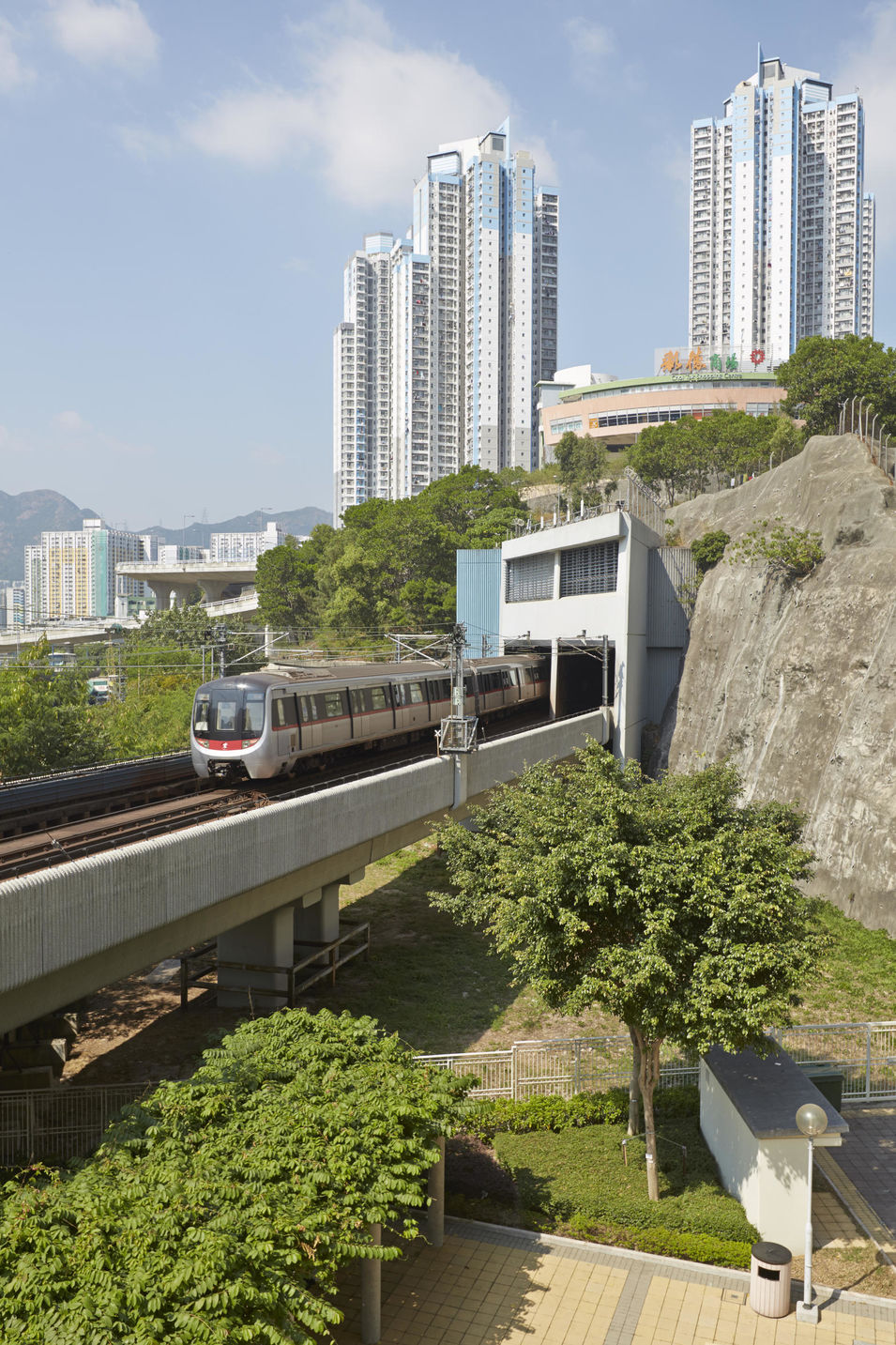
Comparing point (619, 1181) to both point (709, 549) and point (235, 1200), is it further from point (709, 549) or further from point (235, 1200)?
point (709, 549)

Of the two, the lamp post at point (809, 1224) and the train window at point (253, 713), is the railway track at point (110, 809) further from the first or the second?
the lamp post at point (809, 1224)

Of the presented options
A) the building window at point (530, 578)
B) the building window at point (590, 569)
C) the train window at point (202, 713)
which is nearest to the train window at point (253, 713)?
the train window at point (202, 713)

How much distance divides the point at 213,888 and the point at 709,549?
3396 centimetres

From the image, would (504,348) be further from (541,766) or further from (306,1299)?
(306,1299)

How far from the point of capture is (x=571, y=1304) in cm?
1142

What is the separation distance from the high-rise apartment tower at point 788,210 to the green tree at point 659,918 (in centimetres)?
13916

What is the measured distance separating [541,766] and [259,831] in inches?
209

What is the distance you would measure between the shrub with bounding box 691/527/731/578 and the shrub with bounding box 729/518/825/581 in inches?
151

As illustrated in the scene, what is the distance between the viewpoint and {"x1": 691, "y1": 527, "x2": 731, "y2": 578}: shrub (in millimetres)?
43844

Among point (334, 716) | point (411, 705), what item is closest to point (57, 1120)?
point (334, 716)

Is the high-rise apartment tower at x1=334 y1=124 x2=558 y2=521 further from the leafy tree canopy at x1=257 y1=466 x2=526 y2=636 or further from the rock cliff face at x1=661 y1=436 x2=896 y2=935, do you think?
the rock cliff face at x1=661 y1=436 x2=896 y2=935

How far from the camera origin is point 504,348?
14875 cm

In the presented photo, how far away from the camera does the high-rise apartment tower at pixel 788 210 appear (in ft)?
460

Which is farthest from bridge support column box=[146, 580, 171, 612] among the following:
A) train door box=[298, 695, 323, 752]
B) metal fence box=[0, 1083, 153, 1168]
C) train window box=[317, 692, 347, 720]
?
metal fence box=[0, 1083, 153, 1168]
